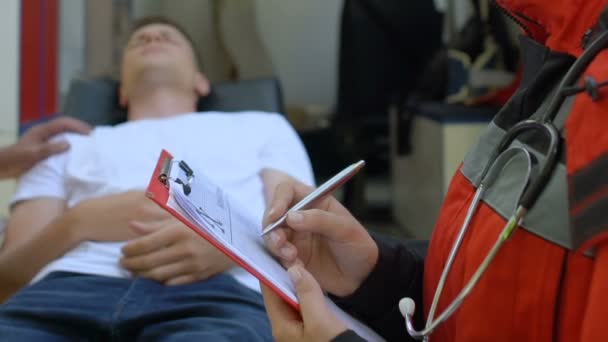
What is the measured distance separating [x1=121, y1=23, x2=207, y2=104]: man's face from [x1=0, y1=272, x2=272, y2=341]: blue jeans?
79 cm

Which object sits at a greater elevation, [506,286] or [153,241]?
[506,286]

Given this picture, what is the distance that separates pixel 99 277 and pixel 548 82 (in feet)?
2.68

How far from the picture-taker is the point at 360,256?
28.9 inches

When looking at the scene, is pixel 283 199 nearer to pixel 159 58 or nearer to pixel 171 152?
pixel 171 152

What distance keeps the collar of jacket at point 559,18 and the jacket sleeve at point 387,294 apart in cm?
32

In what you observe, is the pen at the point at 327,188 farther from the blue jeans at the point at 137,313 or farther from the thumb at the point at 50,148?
the thumb at the point at 50,148

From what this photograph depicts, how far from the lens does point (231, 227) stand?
0.65 metres

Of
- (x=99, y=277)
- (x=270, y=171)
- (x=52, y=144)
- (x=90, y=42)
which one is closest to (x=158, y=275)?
(x=99, y=277)

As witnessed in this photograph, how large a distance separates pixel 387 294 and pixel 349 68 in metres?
2.24

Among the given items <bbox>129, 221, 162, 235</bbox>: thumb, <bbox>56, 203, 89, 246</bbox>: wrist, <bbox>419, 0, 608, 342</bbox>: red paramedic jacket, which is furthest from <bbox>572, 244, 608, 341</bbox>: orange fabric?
<bbox>56, 203, 89, 246</bbox>: wrist

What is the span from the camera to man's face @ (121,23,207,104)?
164 cm

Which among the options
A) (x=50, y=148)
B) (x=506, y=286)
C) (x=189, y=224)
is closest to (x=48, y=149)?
(x=50, y=148)

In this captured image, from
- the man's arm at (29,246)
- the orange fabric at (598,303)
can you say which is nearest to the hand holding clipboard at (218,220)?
the orange fabric at (598,303)

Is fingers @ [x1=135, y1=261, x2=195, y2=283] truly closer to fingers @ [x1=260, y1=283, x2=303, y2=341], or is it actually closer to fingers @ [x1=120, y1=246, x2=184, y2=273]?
fingers @ [x1=120, y1=246, x2=184, y2=273]
